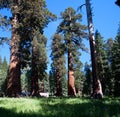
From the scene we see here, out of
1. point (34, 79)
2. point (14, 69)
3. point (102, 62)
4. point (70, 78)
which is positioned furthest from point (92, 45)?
point (102, 62)

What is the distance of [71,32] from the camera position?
41.6m

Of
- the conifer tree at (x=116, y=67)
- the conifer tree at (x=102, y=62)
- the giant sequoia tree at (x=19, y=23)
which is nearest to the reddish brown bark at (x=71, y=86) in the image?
the giant sequoia tree at (x=19, y=23)

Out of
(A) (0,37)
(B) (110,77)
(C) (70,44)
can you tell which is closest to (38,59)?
(C) (70,44)

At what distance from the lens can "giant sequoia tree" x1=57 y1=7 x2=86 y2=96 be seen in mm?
40594

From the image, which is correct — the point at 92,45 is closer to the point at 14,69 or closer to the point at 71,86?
the point at 14,69

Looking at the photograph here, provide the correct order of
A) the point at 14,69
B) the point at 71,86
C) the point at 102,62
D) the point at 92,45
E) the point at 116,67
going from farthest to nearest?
the point at 102,62 → the point at 116,67 → the point at 71,86 → the point at 14,69 → the point at 92,45

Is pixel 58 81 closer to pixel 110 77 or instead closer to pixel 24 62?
pixel 110 77

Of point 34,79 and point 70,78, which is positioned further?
point 70,78

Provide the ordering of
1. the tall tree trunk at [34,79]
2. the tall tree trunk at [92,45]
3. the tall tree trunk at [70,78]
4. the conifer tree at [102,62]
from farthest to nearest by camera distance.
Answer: the conifer tree at [102,62]
the tall tree trunk at [70,78]
the tall tree trunk at [34,79]
the tall tree trunk at [92,45]

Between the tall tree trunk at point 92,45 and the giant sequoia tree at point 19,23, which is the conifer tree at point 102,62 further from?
the tall tree trunk at point 92,45

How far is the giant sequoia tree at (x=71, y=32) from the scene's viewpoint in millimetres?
40594

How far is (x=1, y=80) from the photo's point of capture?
379 feet

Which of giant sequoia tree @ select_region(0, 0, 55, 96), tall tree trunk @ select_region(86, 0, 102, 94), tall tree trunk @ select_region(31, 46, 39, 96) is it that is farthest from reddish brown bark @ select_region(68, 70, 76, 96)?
tall tree trunk @ select_region(86, 0, 102, 94)

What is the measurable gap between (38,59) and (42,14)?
50.0ft
